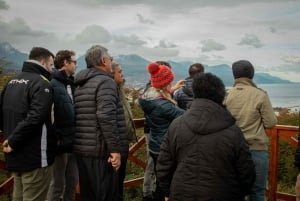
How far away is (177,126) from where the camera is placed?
2795 millimetres

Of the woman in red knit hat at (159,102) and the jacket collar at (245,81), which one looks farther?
the woman in red knit hat at (159,102)

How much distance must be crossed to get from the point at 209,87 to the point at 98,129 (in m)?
1.21

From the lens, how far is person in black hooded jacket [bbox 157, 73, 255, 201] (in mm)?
2688

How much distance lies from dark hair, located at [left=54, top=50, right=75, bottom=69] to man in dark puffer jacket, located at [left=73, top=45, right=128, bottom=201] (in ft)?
2.29

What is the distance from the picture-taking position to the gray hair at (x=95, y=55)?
3738 mm

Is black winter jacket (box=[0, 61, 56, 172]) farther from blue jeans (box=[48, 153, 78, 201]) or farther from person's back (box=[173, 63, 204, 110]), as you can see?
person's back (box=[173, 63, 204, 110])

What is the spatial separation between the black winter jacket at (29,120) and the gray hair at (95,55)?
16.2 inches

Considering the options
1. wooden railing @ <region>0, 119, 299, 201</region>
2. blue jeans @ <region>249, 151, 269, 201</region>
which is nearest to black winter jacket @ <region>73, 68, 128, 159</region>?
blue jeans @ <region>249, 151, 269, 201</region>

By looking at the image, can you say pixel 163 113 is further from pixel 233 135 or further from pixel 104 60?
pixel 233 135

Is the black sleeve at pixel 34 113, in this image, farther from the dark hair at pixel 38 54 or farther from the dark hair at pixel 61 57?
the dark hair at pixel 61 57

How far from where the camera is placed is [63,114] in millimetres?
4035

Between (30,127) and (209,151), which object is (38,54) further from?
(209,151)

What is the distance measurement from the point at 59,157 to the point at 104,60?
1.29 meters

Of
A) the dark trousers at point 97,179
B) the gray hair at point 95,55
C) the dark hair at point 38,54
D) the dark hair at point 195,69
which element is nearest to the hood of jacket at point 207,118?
the dark trousers at point 97,179
